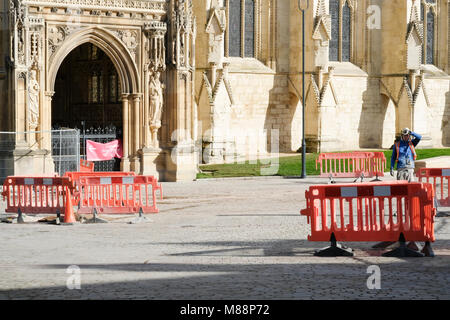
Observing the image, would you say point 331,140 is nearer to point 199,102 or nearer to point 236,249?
point 199,102

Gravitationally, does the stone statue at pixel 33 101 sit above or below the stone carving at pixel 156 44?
below

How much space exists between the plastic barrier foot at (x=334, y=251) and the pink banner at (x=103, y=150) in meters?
16.7

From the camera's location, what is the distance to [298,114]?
42.4 metres

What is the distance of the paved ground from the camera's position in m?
9.98

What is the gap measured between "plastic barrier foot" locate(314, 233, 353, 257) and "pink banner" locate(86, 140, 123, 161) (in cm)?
1668

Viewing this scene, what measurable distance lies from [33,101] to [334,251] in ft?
53.9

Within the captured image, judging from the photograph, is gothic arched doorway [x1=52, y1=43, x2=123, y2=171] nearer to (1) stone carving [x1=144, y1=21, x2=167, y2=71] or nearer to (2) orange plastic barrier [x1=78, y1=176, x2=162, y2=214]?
(1) stone carving [x1=144, y1=21, x2=167, y2=71]

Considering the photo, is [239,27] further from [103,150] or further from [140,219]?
[140,219]

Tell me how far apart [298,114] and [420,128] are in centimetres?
664

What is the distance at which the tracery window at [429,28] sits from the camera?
48.8 metres

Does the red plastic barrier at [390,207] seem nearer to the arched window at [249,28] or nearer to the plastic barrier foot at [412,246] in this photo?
the plastic barrier foot at [412,246]

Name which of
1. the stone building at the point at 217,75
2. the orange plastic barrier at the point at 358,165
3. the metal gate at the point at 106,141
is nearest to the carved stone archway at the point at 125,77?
the stone building at the point at 217,75

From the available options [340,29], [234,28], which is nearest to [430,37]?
[340,29]
